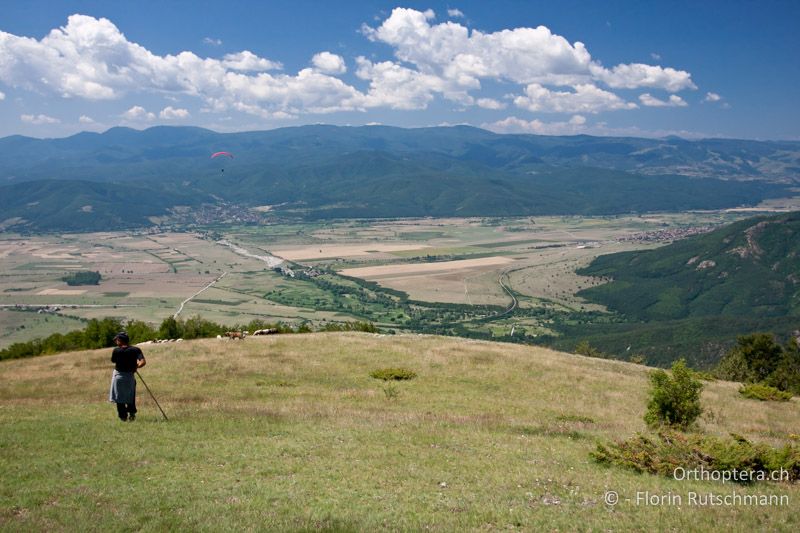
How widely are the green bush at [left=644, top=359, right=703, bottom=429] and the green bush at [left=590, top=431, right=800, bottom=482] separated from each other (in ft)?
22.7

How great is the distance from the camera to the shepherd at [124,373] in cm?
2089

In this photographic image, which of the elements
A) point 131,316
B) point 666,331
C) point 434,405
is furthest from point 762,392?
point 131,316

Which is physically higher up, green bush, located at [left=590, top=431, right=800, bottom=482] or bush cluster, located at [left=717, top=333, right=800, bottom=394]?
green bush, located at [left=590, top=431, right=800, bottom=482]

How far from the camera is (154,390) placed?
98.8 ft

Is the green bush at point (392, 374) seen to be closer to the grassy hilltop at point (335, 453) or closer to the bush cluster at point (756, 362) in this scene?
the grassy hilltop at point (335, 453)

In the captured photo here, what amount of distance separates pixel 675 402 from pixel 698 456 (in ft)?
29.2

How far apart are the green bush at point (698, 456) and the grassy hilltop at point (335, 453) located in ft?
2.43

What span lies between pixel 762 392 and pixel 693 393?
1759 centimetres

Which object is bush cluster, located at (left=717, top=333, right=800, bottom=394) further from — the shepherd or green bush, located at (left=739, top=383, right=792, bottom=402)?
the shepherd

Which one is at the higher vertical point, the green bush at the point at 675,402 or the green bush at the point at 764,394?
the green bush at the point at 675,402

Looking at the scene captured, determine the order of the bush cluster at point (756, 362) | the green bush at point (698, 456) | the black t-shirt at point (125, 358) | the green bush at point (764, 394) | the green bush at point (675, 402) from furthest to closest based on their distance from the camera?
1. the bush cluster at point (756, 362)
2. the green bush at point (764, 394)
3. the green bush at point (675, 402)
4. the black t-shirt at point (125, 358)
5. the green bush at point (698, 456)

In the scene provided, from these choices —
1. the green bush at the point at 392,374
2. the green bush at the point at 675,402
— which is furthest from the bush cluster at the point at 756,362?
the green bush at the point at 392,374

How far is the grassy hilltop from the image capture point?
1345 cm

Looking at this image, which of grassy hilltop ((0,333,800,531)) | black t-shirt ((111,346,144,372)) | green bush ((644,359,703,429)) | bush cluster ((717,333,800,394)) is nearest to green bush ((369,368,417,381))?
grassy hilltop ((0,333,800,531))
